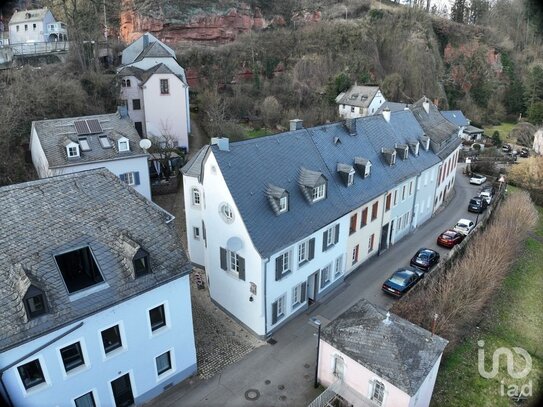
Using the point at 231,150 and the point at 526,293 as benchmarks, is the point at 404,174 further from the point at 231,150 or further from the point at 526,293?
the point at 231,150

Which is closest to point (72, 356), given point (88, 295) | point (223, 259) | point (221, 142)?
point (88, 295)

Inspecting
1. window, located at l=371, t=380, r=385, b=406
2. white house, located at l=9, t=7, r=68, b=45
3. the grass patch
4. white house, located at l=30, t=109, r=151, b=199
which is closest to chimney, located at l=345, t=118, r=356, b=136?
the grass patch

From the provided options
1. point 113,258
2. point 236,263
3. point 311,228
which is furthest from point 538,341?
point 113,258

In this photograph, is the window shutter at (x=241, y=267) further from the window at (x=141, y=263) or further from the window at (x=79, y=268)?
the window at (x=79, y=268)

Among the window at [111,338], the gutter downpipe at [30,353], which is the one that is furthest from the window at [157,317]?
the gutter downpipe at [30,353]

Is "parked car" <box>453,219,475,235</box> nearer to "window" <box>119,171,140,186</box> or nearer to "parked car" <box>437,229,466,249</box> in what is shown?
"parked car" <box>437,229,466,249</box>
